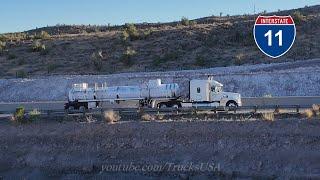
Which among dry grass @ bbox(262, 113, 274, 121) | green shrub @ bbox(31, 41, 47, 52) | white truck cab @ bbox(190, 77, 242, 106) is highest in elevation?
green shrub @ bbox(31, 41, 47, 52)

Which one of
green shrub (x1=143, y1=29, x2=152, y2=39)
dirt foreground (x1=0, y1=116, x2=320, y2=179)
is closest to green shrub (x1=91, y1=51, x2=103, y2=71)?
green shrub (x1=143, y1=29, x2=152, y2=39)

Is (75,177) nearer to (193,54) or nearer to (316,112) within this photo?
(316,112)

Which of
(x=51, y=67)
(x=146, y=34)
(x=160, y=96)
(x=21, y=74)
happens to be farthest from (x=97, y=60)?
(x=160, y=96)

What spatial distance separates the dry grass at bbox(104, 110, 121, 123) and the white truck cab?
736cm

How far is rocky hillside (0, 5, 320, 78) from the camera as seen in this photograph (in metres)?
66.5

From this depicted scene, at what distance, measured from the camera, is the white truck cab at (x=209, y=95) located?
39500 mm

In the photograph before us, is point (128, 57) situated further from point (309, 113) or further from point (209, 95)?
point (309, 113)

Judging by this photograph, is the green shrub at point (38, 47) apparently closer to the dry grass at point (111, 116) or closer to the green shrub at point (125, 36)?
the green shrub at point (125, 36)

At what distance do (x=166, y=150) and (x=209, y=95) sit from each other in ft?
37.4

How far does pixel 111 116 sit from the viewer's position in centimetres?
3262

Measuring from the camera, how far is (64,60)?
239 feet

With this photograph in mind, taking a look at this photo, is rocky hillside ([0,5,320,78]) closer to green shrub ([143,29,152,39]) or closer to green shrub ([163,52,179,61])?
green shrub ([163,52,179,61])

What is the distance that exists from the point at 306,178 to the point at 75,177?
31.4 ft

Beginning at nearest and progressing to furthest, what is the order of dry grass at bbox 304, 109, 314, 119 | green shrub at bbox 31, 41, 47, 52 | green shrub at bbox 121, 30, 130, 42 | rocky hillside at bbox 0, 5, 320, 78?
dry grass at bbox 304, 109, 314, 119
rocky hillside at bbox 0, 5, 320, 78
green shrub at bbox 31, 41, 47, 52
green shrub at bbox 121, 30, 130, 42
